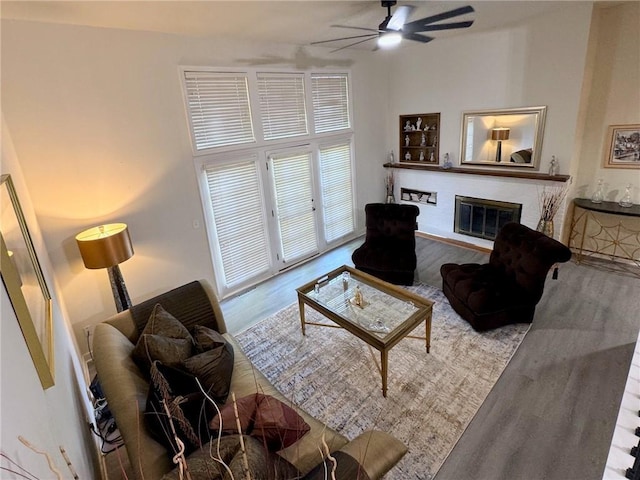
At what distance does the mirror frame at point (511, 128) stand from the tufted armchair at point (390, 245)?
1402mm

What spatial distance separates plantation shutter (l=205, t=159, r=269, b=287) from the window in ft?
0.04

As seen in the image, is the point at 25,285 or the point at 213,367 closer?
the point at 25,285

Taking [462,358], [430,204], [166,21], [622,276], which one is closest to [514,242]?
[462,358]

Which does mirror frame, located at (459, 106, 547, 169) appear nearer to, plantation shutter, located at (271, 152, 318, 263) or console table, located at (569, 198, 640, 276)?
console table, located at (569, 198, 640, 276)

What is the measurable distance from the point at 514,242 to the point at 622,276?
1.90m

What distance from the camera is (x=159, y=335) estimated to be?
2.39 metres

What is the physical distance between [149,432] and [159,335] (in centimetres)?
66

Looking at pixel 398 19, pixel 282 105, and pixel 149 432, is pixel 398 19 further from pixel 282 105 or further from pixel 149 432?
pixel 149 432

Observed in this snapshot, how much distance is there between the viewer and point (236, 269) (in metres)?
4.47

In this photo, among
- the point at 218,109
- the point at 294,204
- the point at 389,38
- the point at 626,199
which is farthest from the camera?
the point at 294,204

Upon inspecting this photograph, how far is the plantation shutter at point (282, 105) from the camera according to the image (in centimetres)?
424

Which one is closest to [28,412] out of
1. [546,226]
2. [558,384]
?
[558,384]

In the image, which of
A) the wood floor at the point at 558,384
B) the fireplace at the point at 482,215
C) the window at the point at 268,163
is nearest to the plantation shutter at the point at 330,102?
the window at the point at 268,163

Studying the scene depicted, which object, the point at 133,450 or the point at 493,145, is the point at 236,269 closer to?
the point at 133,450
